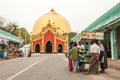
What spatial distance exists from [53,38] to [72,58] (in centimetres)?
6290

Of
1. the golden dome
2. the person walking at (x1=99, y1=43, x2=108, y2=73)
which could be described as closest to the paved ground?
the person walking at (x1=99, y1=43, x2=108, y2=73)

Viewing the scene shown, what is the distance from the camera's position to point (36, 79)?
12.2 metres

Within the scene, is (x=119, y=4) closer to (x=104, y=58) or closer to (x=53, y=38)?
(x=104, y=58)

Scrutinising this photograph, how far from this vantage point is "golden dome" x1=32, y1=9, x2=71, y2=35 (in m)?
89.2

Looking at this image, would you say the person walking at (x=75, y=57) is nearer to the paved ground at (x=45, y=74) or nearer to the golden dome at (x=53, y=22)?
the paved ground at (x=45, y=74)

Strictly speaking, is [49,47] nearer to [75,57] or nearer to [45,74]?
[75,57]

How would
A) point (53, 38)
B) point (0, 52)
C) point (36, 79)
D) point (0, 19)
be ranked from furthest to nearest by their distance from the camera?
point (53, 38)
point (0, 19)
point (0, 52)
point (36, 79)

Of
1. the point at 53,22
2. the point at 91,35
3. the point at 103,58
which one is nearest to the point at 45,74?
the point at 103,58

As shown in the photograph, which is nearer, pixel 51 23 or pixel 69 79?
pixel 69 79

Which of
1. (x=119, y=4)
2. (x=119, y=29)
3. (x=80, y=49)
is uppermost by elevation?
(x=119, y=4)

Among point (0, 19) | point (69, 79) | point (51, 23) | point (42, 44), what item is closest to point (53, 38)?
point (42, 44)

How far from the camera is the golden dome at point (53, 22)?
293 ft

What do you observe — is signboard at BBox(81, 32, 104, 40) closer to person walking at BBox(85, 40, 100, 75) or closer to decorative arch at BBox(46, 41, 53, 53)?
person walking at BBox(85, 40, 100, 75)

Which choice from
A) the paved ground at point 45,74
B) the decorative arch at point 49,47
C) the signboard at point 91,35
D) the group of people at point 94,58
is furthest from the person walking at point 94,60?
the decorative arch at point 49,47
